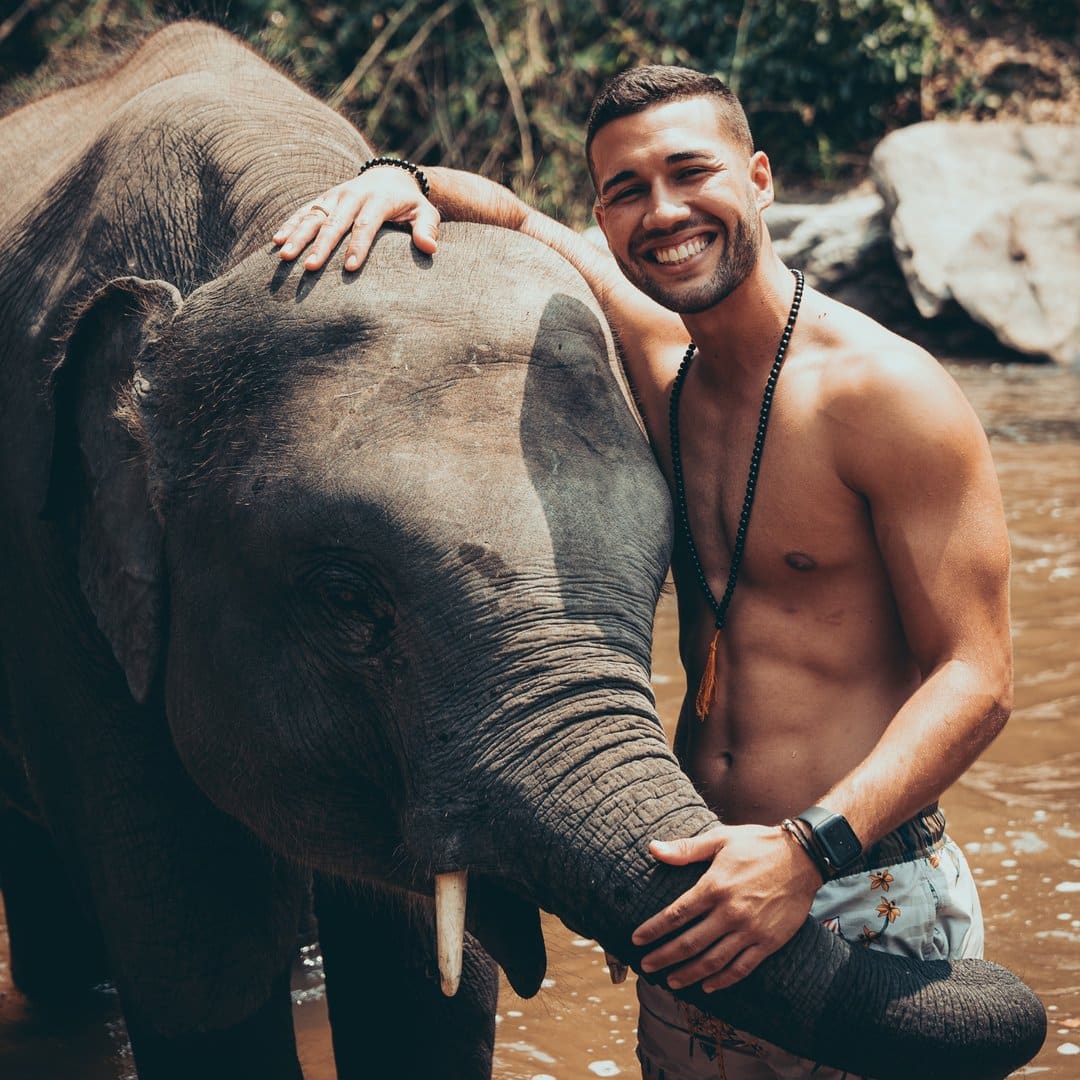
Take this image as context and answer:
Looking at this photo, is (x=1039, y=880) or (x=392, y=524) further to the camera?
(x=1039, y=880)

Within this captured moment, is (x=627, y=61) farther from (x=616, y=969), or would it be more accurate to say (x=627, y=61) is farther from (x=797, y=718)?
(x=616, y=969)

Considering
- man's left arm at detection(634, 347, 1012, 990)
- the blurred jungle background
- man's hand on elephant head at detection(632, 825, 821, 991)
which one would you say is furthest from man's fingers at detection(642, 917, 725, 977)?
the blurred jungle background

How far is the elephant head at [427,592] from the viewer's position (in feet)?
7.41

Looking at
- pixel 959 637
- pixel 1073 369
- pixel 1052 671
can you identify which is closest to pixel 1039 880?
pixel 1052 671

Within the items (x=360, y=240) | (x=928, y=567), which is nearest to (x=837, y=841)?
(x=928, y=567)

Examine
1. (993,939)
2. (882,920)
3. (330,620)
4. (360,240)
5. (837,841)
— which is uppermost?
(360,240)

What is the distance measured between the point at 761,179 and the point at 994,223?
347 inches

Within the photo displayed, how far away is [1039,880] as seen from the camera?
4.54 m

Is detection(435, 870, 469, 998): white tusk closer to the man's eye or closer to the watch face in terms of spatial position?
the watch face

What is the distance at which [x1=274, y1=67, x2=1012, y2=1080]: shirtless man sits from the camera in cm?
254

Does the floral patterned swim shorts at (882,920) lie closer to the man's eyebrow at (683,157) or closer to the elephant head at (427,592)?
the elephant head at (427,592)

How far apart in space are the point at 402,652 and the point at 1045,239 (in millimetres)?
9575

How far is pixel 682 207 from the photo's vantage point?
2.73 m

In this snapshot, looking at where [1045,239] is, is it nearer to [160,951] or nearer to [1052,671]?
[1052,671]
